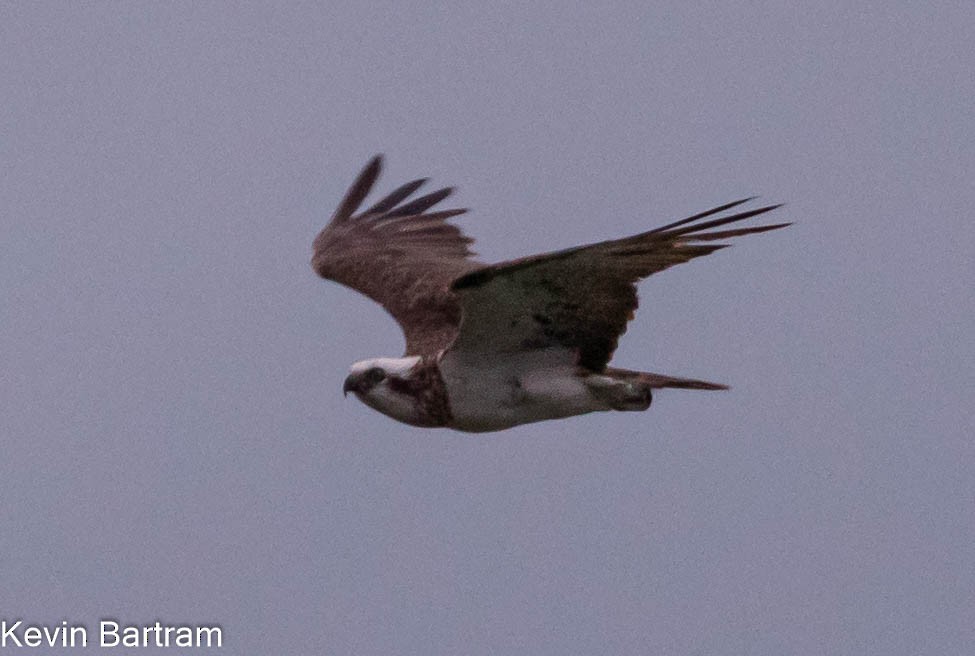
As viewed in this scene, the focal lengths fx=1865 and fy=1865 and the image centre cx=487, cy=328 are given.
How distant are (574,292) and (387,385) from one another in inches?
73.7

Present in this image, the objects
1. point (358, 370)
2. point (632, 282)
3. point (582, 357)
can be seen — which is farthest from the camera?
point (358, 370)

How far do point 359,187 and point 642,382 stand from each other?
5318mm

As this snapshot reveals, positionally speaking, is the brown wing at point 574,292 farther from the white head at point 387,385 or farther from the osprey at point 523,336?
the white head at point 387,385

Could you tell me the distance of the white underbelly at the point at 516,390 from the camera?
473 inches

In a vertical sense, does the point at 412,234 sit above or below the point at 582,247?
above

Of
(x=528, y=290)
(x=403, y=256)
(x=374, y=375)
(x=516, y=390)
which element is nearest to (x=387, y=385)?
(x=374, y=375)

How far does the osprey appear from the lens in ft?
35.1

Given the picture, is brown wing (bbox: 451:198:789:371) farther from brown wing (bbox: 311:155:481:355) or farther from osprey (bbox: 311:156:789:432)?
brown wing (bbox: 311:155:481:355)

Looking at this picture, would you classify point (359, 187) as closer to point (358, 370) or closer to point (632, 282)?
point (358, 370)

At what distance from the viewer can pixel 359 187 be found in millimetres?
16656

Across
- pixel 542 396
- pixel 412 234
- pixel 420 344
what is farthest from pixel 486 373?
pixel 412 234

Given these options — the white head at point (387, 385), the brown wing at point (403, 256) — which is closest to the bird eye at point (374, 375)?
the white head at point (387, 385)

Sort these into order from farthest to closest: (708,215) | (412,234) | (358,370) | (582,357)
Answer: (412,234), (358,370), (582,357), (708,215)

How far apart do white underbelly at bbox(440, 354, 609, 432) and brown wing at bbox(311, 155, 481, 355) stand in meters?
0.68
